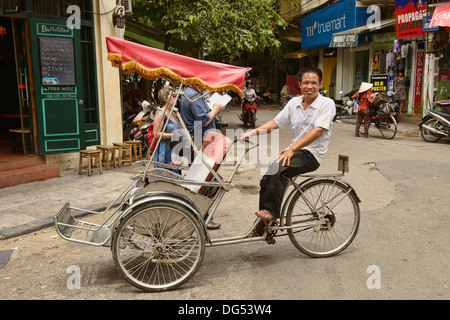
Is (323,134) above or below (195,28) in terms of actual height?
below

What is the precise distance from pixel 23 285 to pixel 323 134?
2928 mm

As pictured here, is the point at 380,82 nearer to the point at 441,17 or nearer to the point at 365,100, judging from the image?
the point at 441,17

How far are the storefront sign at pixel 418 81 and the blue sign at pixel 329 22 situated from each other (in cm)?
352

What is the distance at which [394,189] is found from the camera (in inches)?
257

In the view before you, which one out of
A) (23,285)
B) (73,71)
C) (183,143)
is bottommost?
(23,285)

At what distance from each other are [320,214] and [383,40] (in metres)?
14.5

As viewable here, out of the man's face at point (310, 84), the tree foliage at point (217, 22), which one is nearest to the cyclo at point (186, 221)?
the man's face at point (310, 84)

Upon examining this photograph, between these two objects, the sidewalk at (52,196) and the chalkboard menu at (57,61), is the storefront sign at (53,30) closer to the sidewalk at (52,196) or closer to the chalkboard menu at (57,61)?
the chalkboard menu at (57,61)

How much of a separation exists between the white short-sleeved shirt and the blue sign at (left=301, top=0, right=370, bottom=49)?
48.7 ft

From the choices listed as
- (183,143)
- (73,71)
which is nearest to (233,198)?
(183,143)

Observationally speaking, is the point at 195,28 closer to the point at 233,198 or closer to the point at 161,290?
the point at 233,198

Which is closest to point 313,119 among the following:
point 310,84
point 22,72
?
point 310,84

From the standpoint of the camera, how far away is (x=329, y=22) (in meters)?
19.8

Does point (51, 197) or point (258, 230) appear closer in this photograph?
point (258, 230)
